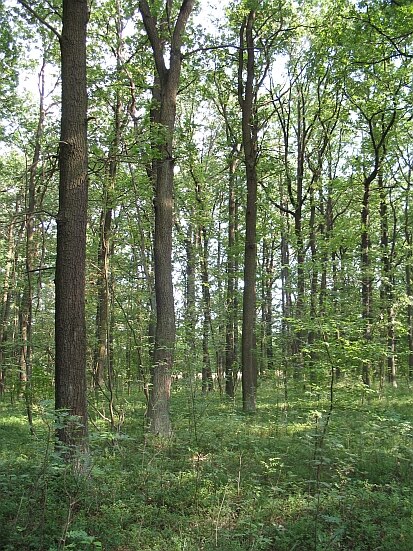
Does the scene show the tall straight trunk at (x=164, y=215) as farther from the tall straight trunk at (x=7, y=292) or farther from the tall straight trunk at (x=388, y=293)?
the tall straight trunk at (x=388, y=293)

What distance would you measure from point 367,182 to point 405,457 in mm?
12176

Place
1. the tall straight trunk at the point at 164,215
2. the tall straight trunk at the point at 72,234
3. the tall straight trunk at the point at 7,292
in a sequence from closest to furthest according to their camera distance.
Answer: the tall straight trunk at the point at 72,234 < the tall straight trunk at the point at 164,215 < the tall straight trunk at the point at 7,292

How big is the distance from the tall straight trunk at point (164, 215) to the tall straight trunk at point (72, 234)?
9.89 ft

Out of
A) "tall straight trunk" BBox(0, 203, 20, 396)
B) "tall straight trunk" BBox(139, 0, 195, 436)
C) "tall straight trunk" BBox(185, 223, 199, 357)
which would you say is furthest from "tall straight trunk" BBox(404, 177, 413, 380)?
"tall straight trunk" BBox(0, 203, 20, 396)

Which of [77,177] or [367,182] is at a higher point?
[367,182]

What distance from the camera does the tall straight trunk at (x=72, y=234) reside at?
5348 mm

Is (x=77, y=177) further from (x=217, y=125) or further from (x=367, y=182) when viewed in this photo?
(x=217, y=125)

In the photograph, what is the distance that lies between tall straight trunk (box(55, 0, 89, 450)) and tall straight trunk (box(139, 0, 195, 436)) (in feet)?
9.89

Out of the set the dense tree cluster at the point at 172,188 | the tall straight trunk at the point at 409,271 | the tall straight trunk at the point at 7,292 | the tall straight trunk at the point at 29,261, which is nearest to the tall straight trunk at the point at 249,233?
the dense tree cluster at the point at 172,188

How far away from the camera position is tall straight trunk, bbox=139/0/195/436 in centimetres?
863

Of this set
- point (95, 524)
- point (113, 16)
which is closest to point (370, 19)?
point (113, 16)

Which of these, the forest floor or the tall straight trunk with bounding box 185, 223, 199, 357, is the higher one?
the tall straight trunk with bounding box 185, 223, 199, 357

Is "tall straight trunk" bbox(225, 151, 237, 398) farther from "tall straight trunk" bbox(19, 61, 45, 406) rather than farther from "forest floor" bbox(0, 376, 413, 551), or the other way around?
"forest floor" bbox(0, 376, 413, 551)

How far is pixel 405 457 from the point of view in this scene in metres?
6.79
